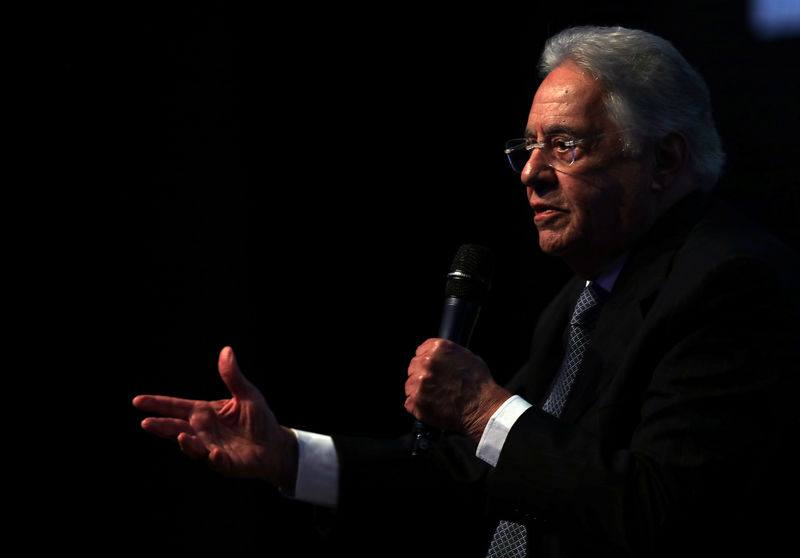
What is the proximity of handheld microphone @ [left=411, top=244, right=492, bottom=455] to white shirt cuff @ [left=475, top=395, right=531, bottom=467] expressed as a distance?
138 millimetres

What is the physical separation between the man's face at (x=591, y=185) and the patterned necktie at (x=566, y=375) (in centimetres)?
9

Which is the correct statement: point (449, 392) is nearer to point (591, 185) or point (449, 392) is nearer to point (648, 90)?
point (591, 185)

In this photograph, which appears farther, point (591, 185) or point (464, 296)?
point (591, 185)

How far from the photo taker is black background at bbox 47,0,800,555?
2.03m

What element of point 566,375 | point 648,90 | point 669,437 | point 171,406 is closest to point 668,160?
point 648,90

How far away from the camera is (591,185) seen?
1.67 metres

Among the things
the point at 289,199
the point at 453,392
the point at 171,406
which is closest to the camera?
the point at 453,392

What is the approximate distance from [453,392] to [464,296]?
0.21 meters

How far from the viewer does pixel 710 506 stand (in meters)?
1.29

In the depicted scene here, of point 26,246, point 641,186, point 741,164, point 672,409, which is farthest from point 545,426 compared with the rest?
point 26,246

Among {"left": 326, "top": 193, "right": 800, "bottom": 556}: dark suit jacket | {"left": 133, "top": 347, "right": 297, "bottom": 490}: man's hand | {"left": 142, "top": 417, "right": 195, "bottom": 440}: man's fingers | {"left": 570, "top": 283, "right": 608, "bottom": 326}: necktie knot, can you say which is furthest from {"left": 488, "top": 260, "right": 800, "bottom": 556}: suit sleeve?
{"left": 142, "top": 417, "right": 195, "bottom": 440}: man's fingers

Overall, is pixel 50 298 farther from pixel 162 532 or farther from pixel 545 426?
pixel 545 426

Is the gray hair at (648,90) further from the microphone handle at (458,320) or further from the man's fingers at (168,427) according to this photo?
the man's fingers at (168,427)

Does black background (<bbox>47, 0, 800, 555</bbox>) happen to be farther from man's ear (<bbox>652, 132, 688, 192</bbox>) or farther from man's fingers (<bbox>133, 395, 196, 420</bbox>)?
man's fingers (<bbox>133, 395, 196, 420</bbox>)
